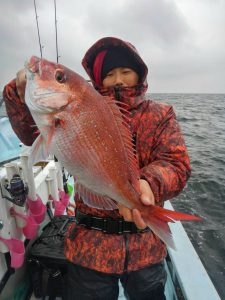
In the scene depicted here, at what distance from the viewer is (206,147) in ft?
44.8

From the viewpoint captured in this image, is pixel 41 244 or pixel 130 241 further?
pixel 41 244

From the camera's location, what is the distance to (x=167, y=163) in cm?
168

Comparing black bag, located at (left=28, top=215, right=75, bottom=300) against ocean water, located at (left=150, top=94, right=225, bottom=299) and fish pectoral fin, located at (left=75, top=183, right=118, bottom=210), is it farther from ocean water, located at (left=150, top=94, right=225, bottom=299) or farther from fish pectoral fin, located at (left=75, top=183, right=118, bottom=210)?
ocean water, located at (left=150, top=94, right=225, bottom=299)

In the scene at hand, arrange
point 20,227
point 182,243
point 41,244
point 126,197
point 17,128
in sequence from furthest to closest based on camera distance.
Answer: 1. point 182,243
2. point 41,244
3. point 20,227
4. point 17,128
5. point 126,197

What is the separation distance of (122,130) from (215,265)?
14.5ft

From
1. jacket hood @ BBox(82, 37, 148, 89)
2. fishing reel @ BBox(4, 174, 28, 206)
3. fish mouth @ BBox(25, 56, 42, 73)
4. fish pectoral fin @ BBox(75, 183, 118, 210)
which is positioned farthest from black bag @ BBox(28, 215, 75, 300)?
fish mouth @ BBox(25, 56, 42, 73)

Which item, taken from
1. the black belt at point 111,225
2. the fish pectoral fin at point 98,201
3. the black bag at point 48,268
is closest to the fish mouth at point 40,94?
the fish pectoral fin at point 98,201

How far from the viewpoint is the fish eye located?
1463mm

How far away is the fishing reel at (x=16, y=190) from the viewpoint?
241 cm

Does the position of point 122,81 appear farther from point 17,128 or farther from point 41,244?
point 41,244

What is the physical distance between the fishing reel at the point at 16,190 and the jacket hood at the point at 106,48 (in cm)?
114

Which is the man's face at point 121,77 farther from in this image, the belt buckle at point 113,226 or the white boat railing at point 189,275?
the white boat railing at point 189,275

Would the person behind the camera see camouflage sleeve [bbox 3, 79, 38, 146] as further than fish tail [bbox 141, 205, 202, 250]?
Yes

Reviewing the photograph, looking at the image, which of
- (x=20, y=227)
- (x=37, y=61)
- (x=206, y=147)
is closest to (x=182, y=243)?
(x=20, y=227)
